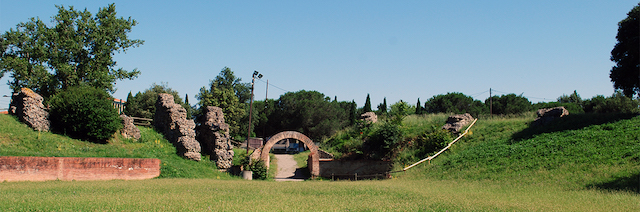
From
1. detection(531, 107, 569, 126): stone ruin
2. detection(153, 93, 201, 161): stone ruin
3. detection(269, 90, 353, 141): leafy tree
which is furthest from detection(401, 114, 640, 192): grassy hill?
detection(269, 90, 353, 141): leafy tree

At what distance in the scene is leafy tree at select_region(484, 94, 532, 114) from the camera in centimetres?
5519

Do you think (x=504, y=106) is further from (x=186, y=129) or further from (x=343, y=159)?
(x=186, y=129)

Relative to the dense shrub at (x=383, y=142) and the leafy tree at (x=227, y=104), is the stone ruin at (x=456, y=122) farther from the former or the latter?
the leafy tree at (x=227, y=104)

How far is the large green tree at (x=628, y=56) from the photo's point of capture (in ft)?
80.8

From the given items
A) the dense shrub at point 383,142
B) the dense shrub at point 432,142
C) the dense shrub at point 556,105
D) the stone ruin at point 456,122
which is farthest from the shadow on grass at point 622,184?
the dense shrub at point 556,105

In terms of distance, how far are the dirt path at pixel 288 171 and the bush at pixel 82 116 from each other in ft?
35.9

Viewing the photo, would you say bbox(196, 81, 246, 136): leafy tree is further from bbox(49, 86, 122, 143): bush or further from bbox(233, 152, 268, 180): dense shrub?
bbox(49, 86, 122, 143): bush

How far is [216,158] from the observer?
88.3ft

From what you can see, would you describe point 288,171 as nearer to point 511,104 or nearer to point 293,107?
point 293,107

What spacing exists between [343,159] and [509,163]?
10441 millimetres

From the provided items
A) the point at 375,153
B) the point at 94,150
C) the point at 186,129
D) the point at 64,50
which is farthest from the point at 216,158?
the point at 64,50

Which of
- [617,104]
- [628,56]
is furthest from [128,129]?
[617,104]

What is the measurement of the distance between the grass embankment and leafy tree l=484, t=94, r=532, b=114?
43.4 metres

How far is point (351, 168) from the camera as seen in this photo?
2817cm
